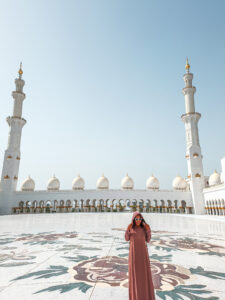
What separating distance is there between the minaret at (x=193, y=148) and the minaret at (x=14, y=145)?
25.1 meters

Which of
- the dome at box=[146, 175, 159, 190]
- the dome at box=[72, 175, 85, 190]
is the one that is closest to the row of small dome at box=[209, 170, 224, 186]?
the dome at box=[146, 175, 159, 190]

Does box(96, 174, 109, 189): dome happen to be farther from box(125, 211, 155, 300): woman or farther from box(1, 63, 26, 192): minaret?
box(125, 211, 155, 300): woman

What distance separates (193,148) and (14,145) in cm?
2629

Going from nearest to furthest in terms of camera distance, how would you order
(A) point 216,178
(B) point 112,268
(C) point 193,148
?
(B) point 112,268 < (C) point 193,148 < (A) point 216,178

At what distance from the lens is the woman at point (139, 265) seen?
240cm

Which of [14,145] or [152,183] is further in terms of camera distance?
[152,183]

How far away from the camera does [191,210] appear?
27.8 meters

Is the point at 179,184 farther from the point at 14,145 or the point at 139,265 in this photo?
the point at 139,265

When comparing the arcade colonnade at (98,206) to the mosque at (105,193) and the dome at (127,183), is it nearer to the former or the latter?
the mosque at (105,193)

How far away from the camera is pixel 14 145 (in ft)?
98.2

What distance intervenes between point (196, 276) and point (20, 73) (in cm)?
3713

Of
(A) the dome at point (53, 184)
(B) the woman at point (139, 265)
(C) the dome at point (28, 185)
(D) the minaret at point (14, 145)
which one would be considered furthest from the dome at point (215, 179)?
(B) the woman at point (139, 265)

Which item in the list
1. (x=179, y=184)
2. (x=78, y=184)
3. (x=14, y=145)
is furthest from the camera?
(x=78, y=184)

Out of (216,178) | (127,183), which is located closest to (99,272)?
(127,183)
